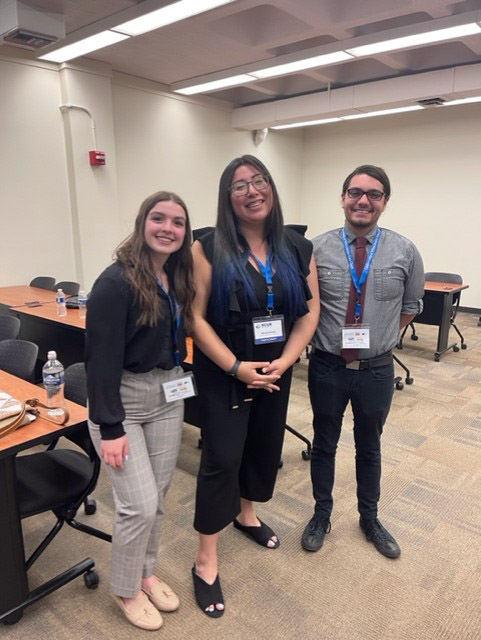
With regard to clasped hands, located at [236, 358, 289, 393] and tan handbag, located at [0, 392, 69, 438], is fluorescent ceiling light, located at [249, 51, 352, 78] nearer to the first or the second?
clasped hands, located at [236, 358, 289, 393]

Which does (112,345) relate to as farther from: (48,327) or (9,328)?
(48,327)

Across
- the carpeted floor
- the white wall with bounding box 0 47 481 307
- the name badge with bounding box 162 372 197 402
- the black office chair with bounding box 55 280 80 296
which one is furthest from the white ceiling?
the carpeted floor

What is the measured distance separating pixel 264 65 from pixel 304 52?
495mm

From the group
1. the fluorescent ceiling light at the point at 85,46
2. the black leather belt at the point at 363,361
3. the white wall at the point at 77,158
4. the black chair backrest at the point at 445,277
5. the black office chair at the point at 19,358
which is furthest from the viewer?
the black chair backrest at the point at 445,277

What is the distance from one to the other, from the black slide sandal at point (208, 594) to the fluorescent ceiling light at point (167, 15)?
11.8 feet

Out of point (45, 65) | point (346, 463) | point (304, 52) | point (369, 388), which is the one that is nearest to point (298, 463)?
point (346, 463)

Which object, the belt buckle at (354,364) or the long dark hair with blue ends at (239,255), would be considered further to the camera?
the belt buckle at (354,364)

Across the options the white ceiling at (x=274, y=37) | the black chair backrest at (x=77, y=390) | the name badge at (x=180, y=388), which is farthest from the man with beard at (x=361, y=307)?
the white ceiling at (x=274, y=37)

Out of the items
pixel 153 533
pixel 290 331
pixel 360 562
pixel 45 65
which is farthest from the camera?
pixel 45 65

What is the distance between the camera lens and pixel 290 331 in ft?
5.37

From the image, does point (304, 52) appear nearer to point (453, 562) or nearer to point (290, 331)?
point (290, 331)

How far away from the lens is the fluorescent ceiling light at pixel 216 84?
5.22 meters

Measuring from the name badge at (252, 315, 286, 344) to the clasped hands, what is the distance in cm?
8

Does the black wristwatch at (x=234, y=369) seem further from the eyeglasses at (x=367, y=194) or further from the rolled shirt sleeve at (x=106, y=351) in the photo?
the eyeglasses at (x=367, y=194)
